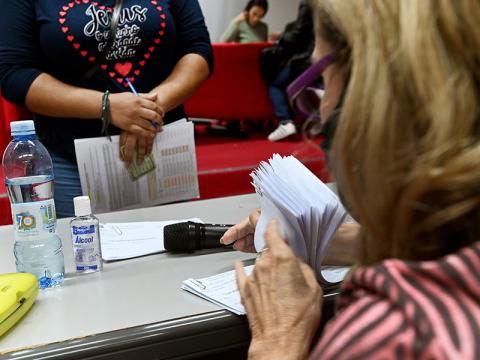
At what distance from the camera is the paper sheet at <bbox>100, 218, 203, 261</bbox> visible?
1.12 m

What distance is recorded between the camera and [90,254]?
3.32 feet

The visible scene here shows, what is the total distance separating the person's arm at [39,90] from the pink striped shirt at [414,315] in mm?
1072

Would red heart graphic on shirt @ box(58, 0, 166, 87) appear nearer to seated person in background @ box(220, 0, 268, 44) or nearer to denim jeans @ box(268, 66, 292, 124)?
denim jeans @ box(268, 66, 292, 124)

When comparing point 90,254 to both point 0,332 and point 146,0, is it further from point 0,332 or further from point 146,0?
point 146,0

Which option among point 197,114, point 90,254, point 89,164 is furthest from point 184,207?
point 197,114

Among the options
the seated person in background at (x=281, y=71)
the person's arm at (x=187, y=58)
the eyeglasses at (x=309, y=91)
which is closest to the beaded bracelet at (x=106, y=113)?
the person's arm at (x=187, y=58)

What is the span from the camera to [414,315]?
42 cm

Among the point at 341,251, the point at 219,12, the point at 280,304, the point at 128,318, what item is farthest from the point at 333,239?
the point at 219,12

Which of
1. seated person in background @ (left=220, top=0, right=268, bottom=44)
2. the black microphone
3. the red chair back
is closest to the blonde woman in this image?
the black microphone

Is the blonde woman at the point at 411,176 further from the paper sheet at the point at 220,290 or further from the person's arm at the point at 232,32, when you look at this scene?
the person's arm at the point at 232,32

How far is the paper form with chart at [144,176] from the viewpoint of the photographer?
144 cm

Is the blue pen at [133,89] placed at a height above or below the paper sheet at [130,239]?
above

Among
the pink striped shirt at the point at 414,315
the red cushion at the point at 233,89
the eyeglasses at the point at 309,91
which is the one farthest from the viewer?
the red cushion at the point at 233,89

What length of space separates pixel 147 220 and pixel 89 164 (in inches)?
9.4
